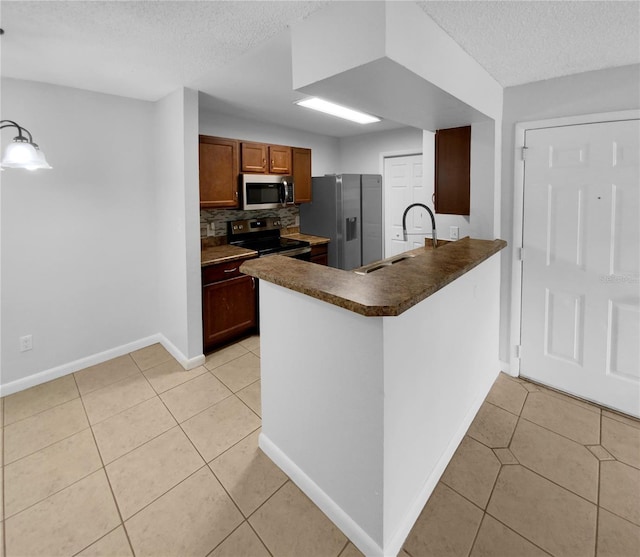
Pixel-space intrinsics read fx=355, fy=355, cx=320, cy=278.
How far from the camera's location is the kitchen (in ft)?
8.43

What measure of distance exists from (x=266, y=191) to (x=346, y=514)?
3.10 meters

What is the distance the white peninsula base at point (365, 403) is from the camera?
1.40m

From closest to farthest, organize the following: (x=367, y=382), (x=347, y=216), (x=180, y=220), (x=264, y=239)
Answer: (x=367, y=382) < (x=180, y=220) < (x=264, y=239) < (x=347, y=216)

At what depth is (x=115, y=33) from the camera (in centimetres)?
185

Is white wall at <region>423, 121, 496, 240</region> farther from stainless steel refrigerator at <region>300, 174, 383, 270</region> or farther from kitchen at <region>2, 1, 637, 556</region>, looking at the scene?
stainless steel refrigerator at <region>300, 174, 383, 270</region>

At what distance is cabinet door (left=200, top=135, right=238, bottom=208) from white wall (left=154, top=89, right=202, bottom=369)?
0.33 m

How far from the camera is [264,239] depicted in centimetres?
428

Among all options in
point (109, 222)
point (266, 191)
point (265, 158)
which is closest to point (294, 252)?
Result: point (266, 191)

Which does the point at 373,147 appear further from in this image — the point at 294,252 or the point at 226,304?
the point at 226,304

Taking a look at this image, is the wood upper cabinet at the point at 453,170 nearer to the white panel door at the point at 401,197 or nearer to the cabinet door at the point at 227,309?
the white panel door at the point at 401,197

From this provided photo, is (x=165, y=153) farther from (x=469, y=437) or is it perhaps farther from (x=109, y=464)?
(x=469, y=437)

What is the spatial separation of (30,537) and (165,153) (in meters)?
2.66

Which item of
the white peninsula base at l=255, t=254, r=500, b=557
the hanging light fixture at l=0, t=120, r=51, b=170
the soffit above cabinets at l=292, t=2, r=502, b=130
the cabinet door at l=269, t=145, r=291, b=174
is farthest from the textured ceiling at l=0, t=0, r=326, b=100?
the cabinet door at l=269, t=145, r=291, b=174

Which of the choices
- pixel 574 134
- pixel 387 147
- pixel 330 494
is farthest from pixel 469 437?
pixel 387 147
